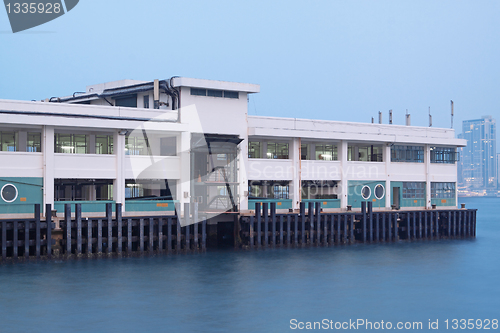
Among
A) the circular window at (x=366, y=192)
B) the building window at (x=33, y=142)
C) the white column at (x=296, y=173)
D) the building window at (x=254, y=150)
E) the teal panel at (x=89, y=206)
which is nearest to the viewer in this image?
the teal panel at (x=89, y=206)

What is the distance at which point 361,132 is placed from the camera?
62.8m

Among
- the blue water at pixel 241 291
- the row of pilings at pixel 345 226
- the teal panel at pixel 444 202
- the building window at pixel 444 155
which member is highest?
the building window at pixel 444 155

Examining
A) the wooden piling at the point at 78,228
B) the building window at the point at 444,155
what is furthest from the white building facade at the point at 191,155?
the wooden piling at the point at 78,228

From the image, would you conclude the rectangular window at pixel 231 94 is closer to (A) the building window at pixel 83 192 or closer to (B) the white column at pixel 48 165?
(A) the building window at pixel 83 192

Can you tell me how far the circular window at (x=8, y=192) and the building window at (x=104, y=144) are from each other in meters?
9.67

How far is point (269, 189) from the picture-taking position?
6450 centimetres

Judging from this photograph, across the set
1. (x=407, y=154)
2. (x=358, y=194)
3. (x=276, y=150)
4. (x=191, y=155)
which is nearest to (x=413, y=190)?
(x=407, y=154)

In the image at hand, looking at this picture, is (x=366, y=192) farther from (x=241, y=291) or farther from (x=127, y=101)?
(x=241, y=291)

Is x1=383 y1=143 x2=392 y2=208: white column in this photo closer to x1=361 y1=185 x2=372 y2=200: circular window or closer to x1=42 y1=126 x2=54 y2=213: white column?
x1=361 y1=185 x2=372 y2=200: circular window

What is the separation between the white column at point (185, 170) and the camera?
5281cm

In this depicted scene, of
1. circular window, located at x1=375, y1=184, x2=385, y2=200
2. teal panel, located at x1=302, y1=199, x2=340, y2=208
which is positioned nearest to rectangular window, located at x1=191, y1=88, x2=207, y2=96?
teal panel, located at x1=302, y1=199, x2=340, y2=208

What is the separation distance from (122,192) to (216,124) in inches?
367

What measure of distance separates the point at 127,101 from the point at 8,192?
15325 millimetres

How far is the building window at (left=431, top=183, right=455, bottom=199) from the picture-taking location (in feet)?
221
